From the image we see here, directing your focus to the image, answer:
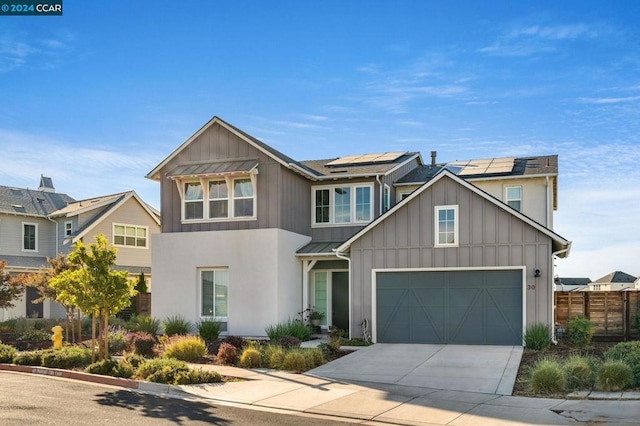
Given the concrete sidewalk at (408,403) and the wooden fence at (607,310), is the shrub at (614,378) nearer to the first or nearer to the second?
the concrete sidewalk at (408,403)

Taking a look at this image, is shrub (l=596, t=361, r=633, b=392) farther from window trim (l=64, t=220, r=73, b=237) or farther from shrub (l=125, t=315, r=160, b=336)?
window trim (l=64, t=220, r=73, b=237)

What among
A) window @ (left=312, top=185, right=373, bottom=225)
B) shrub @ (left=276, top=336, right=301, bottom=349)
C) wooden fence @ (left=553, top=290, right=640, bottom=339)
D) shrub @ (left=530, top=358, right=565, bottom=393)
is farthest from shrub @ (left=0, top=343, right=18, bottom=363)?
wooden fence @ (left=553, top=290, right=640, bottom=339)

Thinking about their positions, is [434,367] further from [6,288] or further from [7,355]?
[6,288]

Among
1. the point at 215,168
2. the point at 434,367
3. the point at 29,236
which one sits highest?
the point at 215,168

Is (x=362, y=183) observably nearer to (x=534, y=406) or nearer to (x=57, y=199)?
(x=534, y=406)

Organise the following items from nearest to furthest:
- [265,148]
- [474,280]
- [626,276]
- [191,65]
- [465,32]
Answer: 1. [465,32]
2. [191,65]
3. [474,280]
4. [265,148]
5. [626,276]

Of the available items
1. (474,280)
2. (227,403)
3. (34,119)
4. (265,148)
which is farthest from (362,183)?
(227,403)

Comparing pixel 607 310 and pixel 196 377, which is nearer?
pixel 196 377

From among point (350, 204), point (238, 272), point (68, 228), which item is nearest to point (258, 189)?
point (238, 272)

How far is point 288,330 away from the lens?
2169 cm

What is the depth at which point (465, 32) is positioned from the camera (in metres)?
Result: 16.2

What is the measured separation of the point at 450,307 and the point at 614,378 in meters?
7.72

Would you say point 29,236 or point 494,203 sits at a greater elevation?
point 494,203

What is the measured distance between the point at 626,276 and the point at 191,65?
210ft
